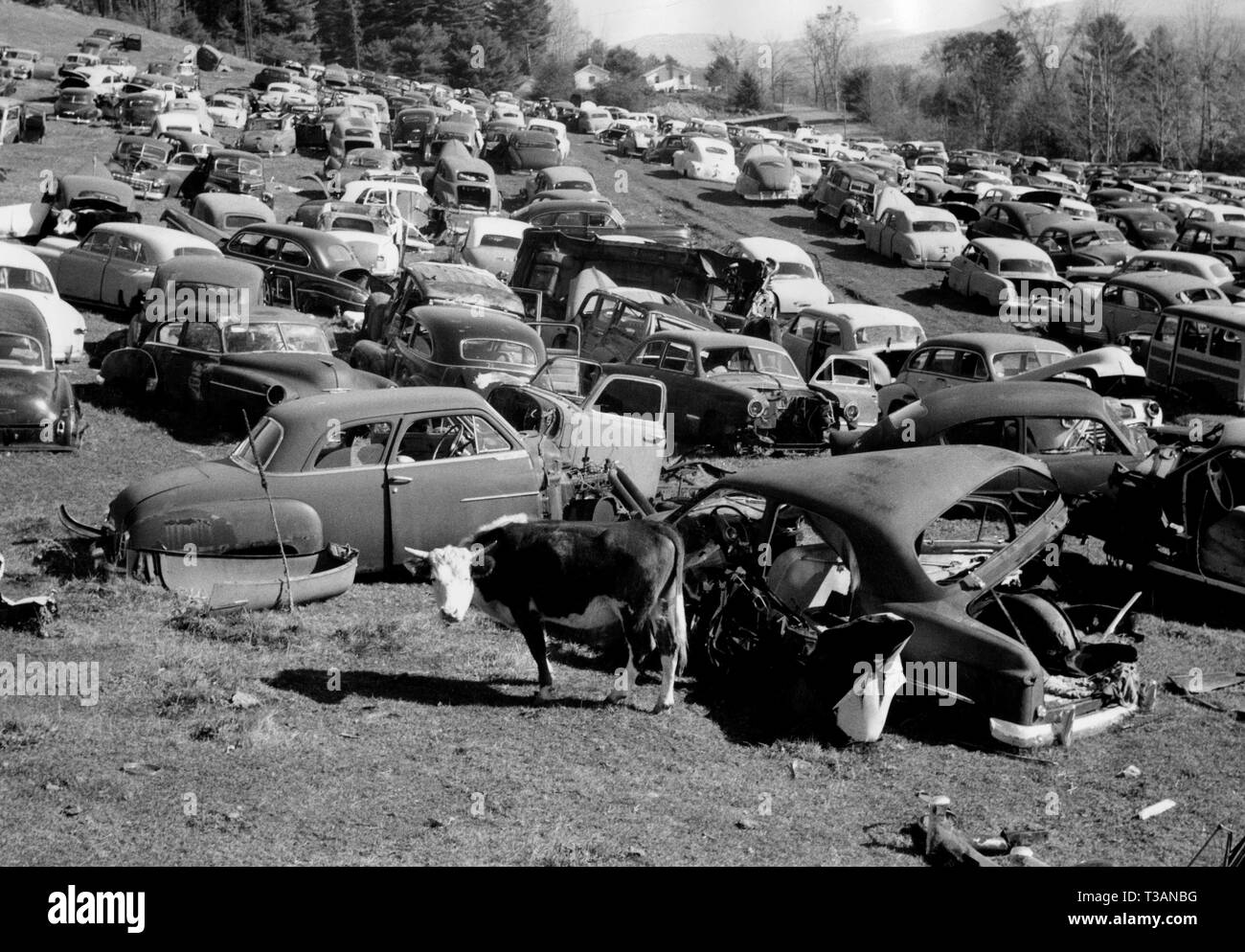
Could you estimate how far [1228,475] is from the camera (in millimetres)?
11422

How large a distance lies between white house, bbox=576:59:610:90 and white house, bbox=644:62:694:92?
3313mm

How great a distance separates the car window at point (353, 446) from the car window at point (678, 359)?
6.47m

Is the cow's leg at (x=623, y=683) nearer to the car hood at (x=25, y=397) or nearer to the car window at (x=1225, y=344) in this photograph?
the car hood at (x=25, y=397)

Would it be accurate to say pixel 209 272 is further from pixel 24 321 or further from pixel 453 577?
pixel 453 577

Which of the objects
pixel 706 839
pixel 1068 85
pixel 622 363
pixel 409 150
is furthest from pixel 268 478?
pixel 1068 85

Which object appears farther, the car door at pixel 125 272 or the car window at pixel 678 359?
the car door at pixel 125 272

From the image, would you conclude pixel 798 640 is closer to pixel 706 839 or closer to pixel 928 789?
pixel 928 789

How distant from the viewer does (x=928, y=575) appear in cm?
835

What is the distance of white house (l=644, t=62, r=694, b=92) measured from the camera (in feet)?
345

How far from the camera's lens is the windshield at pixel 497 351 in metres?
15.4

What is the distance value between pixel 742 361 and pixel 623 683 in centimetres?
885

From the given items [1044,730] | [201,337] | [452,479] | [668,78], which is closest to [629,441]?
[452,479]

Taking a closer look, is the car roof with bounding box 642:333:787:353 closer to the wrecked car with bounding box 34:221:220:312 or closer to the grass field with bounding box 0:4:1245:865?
the grass field with bounding box 0:4:1245:865

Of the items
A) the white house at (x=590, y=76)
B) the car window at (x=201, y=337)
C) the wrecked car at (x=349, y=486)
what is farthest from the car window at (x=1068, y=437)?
the white house at (x=590, y=76)
